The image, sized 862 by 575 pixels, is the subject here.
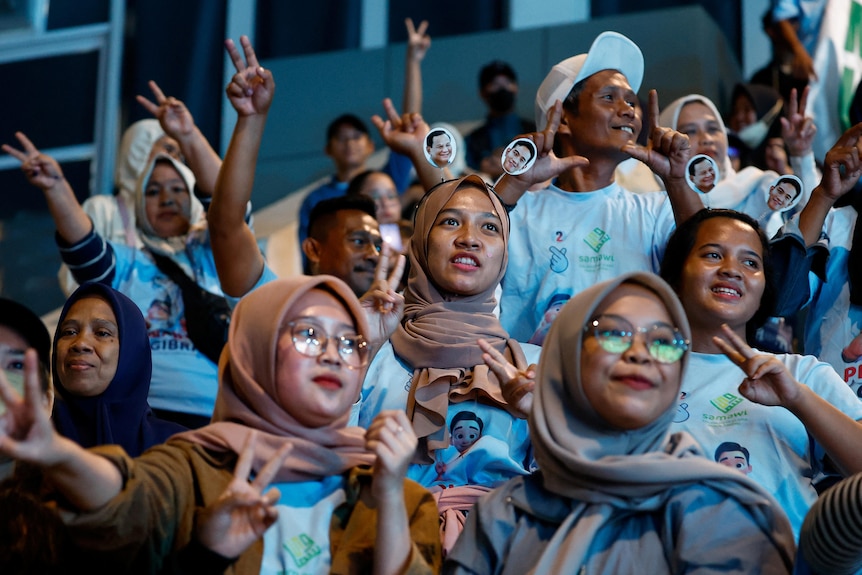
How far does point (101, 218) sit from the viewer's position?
15.7 ft

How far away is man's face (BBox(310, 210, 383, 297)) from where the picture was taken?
419 cm

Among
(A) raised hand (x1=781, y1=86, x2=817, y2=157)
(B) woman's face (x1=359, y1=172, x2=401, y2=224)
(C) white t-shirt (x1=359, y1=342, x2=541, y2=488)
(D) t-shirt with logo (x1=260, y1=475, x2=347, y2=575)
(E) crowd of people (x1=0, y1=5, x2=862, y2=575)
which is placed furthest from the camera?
(B) woman's face (x1=359, y1=172, x2=401, y2=224)

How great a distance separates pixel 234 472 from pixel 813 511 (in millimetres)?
1067

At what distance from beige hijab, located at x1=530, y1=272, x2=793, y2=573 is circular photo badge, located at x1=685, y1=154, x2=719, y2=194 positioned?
1.24 m

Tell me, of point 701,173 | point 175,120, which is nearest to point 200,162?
point 175,120

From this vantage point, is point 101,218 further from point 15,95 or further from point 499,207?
point 15,95

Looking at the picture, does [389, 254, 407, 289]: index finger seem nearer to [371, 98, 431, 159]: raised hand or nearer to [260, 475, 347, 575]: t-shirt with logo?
[371, 98, 431, 159]: raised hand

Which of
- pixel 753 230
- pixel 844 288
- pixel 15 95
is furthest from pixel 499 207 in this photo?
pixel 15 95

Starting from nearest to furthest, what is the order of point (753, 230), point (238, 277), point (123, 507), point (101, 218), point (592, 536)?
point (123, 507), point (592, 536), point (753, 230), point (238, 277), point (101, 218)

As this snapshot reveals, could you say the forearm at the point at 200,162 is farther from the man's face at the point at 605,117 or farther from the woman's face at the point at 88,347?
the man's face at the point at 605,117

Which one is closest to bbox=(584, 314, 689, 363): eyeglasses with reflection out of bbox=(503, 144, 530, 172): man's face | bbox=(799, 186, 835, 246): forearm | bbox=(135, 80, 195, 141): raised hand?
bbox=(503, 144, 530, 172): man's face

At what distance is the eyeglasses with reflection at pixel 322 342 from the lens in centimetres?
245

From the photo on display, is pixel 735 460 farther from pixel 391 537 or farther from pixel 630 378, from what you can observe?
pixel 391 537

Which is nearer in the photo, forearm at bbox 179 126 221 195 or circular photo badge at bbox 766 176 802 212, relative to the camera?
circular photo badge at bbox 766 176 802 212
